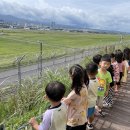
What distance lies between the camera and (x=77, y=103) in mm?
4043

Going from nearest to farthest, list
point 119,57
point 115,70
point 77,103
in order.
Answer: point 77,103
point 115,70
point 119,57

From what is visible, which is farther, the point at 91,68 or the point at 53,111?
the point at 91,68

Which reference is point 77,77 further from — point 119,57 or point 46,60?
point 46,60

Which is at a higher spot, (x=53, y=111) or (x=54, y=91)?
(x=54, y=91)

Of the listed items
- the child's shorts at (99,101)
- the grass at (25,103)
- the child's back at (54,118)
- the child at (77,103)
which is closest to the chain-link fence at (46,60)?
the grass at (25,103)

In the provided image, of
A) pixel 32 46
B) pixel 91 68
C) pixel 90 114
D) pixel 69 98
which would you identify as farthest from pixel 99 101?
pixel 32 46

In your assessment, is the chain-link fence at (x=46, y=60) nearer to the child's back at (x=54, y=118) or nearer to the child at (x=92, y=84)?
the child at (x=92, y=84)

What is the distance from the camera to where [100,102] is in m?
5.96

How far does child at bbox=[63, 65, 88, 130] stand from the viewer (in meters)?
3.98

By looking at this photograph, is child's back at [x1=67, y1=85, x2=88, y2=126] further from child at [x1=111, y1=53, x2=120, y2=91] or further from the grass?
child at [x1=111, y1=53, x2=120, y2=91]

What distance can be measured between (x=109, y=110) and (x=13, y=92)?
2.03m

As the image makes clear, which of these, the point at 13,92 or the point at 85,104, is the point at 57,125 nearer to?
the point at 85,104

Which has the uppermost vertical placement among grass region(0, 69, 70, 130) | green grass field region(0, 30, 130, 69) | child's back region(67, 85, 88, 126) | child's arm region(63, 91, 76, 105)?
child's arm region(63, 91, 76, 105)

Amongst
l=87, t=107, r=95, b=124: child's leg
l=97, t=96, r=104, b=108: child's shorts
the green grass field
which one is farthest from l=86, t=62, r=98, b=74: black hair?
the green grass field
